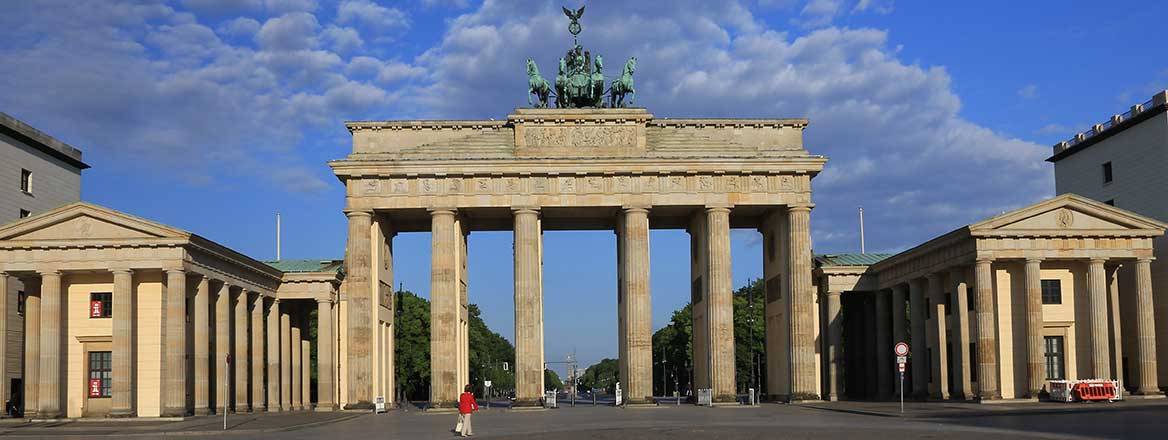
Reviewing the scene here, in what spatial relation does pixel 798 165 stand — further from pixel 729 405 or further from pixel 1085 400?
pixel 1085 400

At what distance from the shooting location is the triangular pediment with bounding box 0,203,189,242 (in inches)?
2088

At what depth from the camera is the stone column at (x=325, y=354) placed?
6831 cm

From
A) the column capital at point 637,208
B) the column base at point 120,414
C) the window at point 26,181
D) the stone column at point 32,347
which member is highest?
the window at point 26,181

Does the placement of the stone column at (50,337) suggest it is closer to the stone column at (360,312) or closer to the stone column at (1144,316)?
the stone column at (360,312)

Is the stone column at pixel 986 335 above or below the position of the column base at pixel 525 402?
above

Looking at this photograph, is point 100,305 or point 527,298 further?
point 527,298

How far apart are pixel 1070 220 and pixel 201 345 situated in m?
41.8

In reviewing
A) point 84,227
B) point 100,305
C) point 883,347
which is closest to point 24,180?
point 100,305

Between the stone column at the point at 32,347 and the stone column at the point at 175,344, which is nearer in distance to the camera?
the stone column at the point at 175,344

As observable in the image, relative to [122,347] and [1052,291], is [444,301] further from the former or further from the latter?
[1052,291]

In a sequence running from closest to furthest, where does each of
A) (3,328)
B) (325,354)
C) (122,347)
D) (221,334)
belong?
(122,347)
(3,328)
(221,334)
(325,354)

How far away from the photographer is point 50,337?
2105 inches

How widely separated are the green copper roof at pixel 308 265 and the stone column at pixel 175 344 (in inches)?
632

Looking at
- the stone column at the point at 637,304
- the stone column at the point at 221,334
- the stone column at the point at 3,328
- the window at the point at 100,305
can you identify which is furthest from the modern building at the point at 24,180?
the stone column at the point at 637,304
